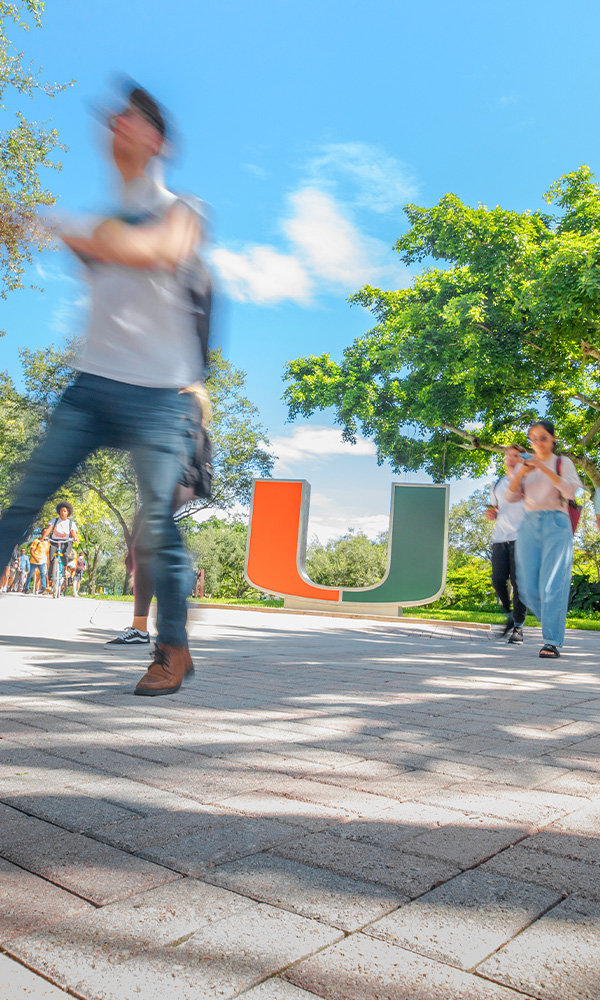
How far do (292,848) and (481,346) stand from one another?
774 inches

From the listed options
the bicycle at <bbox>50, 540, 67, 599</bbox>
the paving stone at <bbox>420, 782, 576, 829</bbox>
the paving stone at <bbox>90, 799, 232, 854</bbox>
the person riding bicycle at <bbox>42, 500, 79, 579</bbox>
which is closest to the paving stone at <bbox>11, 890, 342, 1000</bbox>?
the paving stone at <bbox>90, 799, 232, 854</bbox>

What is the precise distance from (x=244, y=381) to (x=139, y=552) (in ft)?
112

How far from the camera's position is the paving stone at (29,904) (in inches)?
48.7

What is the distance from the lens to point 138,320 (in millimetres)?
3109

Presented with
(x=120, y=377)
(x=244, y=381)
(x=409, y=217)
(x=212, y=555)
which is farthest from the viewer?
(x=212, y=555)

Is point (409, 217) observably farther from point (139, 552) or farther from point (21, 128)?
point (139, 552)

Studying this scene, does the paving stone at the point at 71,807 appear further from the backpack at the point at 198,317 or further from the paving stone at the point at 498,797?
the backpack at the point at 198,317

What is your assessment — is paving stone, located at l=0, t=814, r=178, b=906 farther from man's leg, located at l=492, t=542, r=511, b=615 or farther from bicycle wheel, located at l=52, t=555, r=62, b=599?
bicycle wheel, located at l=52, t=555, r=62, b=599

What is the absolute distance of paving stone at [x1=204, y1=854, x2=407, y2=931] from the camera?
1.33 meters

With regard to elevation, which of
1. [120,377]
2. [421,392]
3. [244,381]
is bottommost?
[120,377]

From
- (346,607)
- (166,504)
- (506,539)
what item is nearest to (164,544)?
(166,504)

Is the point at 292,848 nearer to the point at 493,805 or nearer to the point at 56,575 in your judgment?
the point at 493,805

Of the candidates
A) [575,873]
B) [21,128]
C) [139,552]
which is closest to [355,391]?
[21,128]

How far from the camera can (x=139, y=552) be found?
348 centimetres
